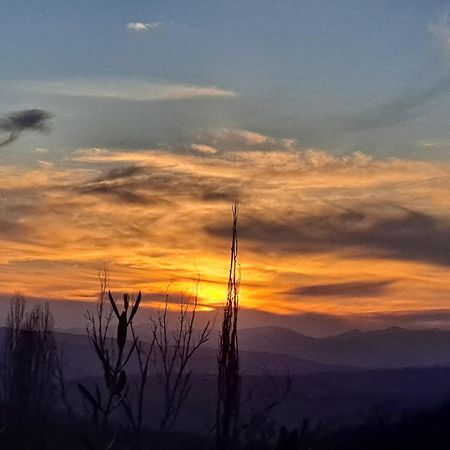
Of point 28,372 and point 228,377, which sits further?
point 28,372

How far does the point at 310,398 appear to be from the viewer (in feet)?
353

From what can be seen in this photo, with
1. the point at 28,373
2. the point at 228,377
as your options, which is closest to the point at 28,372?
the point at 28,373

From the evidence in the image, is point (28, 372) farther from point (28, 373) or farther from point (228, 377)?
point (228, 377)

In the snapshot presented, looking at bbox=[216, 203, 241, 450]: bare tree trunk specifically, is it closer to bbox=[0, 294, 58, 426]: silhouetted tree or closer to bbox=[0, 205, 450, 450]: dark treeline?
bbox=[0, 205, 450, 450]: dark treeline

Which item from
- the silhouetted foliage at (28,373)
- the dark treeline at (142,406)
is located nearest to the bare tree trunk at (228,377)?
the dark treeline at (142,406)

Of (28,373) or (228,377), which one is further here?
(28,373)

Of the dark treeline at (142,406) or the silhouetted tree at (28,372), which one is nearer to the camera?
the dark treeline at (142,406)

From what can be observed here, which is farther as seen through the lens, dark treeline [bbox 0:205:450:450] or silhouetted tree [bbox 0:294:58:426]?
silhouetted tree [bbox 0:294:58:426]

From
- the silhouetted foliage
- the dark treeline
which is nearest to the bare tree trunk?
the dark treeline

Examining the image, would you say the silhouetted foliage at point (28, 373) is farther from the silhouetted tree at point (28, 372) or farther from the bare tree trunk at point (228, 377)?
the bare tree trunk at point (228, 377)

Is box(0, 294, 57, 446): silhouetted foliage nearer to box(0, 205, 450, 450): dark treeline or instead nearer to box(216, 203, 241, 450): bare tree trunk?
box(0, 205, 450, 450): dark treeline

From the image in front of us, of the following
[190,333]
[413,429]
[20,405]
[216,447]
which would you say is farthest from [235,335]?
[20,405]

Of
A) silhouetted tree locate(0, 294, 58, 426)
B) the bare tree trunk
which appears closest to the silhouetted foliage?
silhouetted tree locate(0, 294, 58, 426)

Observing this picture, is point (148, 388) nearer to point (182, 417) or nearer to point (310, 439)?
point (182, 417)
